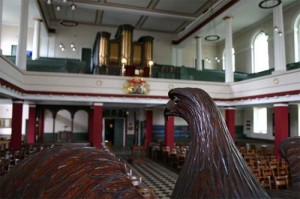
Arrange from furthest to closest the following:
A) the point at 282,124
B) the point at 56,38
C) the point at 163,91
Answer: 1. the point at 56,38
2. the point at 163,91
3. the point at 282,124

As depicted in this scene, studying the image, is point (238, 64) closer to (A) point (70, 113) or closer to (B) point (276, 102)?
(B) point (276, 102)

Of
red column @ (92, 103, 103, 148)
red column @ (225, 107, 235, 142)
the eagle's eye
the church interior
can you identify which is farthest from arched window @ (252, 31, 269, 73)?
the eagle's eye

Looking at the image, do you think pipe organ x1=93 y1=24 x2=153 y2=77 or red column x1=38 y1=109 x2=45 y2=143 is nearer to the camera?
pipe organ x1=93 y1=24 x2=153 y2=77

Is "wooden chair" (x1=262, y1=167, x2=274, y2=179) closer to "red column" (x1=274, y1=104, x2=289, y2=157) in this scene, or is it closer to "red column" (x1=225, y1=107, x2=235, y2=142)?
"red column" (x1=274, y1=104, x2=289, y2=157)

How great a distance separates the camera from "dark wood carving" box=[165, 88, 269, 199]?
1.44 meters

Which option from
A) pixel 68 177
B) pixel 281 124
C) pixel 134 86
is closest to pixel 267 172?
pixel 281 124

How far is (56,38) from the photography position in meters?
16.3

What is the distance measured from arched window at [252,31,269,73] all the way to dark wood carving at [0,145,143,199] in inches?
657

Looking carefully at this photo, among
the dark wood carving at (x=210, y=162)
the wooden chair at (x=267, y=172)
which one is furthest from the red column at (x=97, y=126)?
the dark wood carving at (x=210, y=162)

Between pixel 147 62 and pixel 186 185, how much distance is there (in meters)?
12.4

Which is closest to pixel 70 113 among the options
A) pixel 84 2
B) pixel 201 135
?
pixel 84 2

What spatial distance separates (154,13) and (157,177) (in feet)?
32.3

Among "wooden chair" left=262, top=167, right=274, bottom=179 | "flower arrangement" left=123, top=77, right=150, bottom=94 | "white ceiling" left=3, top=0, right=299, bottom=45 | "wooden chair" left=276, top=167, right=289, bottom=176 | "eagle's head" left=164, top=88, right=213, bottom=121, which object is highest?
"white ceiling" left=3, top=0, right=299, bottom=45

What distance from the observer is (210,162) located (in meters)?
1.50
